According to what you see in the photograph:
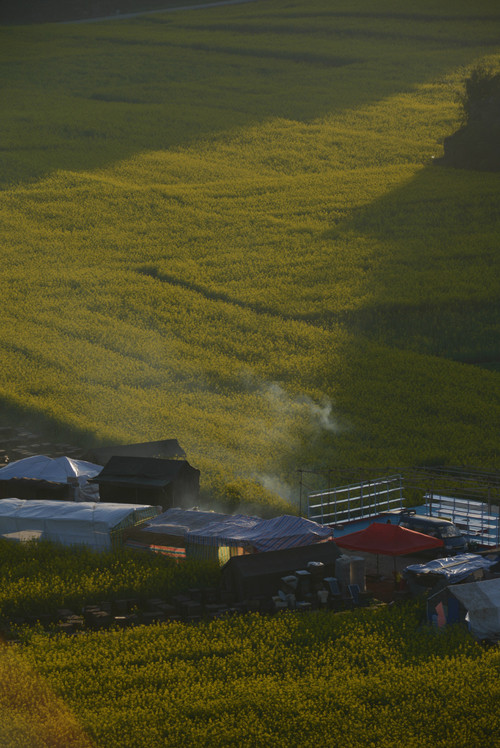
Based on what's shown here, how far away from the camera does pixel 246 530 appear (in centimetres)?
2886

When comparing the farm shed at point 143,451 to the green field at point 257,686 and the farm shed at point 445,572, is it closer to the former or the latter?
the farm shed at point 445,572

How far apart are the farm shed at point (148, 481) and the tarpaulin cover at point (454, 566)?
8898mm

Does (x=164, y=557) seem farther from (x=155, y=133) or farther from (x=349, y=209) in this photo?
(x=155, y=133)

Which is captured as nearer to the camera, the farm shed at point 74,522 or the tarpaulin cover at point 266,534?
the tarpaulin cover at point 266,534

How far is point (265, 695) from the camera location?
2117cm

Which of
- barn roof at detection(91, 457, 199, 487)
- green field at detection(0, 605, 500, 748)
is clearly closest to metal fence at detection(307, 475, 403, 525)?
barn roof at detection(91, 457, 199, 487)

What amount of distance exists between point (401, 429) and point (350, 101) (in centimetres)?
5376

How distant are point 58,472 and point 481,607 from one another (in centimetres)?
1535

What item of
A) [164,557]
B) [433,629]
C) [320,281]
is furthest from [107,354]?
[433,629]

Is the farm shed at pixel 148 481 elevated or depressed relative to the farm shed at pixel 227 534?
elevated

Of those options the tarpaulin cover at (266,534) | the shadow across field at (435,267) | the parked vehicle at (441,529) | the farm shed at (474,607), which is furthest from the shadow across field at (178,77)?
the farm shed at (474,607)

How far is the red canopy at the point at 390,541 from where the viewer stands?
27.2 meters

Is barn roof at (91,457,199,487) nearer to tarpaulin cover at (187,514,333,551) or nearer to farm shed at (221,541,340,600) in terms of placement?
tarpaulin cover at (187,514,333,551)

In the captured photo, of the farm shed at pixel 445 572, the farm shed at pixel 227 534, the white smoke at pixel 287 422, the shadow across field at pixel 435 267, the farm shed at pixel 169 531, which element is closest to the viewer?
the farm shed at pixel 445 572
